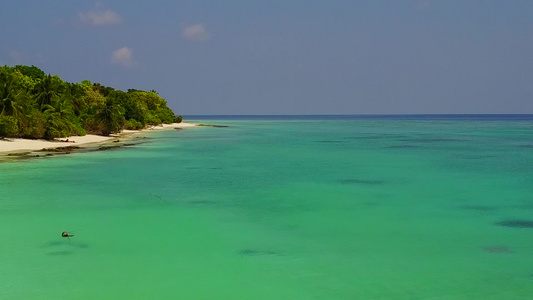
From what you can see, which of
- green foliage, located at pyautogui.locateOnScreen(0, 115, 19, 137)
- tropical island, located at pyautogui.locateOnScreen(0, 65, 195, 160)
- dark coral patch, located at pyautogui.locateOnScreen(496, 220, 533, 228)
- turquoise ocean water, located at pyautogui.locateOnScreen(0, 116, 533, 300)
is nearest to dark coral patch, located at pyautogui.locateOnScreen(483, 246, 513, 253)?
turquoise ocean water, located at pyautogui.locateOnScreen(0, 116, 533, 300)

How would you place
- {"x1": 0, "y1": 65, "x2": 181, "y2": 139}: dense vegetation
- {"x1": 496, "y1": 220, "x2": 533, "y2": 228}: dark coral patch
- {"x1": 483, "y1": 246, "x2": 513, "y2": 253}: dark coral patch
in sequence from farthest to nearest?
1. {"x1": 0, "y1": 65, "x2": 181, "y2": 139}: dense vegetation
2. {"x1": 496, "y1": 220, "x2": 533, "y2": 228}: dark coral patch
3. {"x1": 483, "y1": 246, "x2": 513, "y2": 253}: dark coral patch

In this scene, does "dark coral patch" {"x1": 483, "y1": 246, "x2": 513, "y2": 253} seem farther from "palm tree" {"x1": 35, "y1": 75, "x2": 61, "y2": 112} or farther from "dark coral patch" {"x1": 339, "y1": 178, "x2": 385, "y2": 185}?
"palm tree" {"x1": 35, "y1": 75, "x2": 61, "y2": 112}

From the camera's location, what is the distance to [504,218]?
669 inches

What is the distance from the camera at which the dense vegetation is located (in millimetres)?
42375

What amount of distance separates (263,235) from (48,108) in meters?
41.8

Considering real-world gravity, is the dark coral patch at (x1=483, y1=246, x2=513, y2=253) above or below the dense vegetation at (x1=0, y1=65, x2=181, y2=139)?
below

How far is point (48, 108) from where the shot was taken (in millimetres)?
49969

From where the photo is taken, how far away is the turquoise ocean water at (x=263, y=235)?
10.1m

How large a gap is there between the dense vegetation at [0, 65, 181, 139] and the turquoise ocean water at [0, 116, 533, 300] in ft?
53.8

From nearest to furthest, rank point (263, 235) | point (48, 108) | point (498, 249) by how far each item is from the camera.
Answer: point (498, 249)
point (263, 235)
point (48, 108)

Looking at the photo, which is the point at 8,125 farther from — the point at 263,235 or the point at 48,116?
the point at 263,235

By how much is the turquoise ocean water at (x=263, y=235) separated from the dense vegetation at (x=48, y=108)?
16.4 metres

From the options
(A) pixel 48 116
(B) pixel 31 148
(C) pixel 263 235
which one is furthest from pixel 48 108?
(C) pixel 263 235

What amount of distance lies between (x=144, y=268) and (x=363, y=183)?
15818mm
